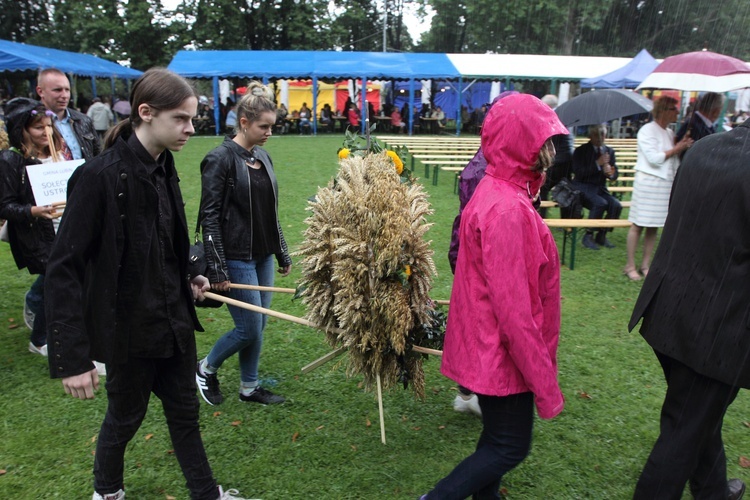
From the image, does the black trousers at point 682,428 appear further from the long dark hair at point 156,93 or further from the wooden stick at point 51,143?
the wooden stick at point 51,143

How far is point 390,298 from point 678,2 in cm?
5369

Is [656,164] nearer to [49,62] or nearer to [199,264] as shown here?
[199,264]

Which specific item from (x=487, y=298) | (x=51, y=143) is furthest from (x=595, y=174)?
(x=51, y=143)

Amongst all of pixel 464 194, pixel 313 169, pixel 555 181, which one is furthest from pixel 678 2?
pixel 464 194

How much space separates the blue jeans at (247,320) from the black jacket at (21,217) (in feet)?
5.30

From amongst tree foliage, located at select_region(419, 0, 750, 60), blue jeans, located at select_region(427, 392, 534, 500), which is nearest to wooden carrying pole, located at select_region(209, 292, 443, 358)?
blue jeans, located at select_region(427, 392, 534, 500)

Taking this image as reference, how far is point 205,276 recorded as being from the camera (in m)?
3.43

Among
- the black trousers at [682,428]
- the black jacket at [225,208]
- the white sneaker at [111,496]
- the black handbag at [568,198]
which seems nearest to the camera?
the black trousers at [682,428]

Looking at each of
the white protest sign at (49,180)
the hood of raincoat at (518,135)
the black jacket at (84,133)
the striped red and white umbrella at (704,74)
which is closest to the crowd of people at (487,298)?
the hood of raincoat at (518,135)

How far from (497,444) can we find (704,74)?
21.4 feet

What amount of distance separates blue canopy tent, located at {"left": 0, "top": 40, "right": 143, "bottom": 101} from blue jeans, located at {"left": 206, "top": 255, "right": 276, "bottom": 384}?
15427 mm

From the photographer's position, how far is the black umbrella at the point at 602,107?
8.92m

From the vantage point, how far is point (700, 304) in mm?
2482

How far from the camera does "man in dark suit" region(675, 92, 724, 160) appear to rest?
20.7ft
